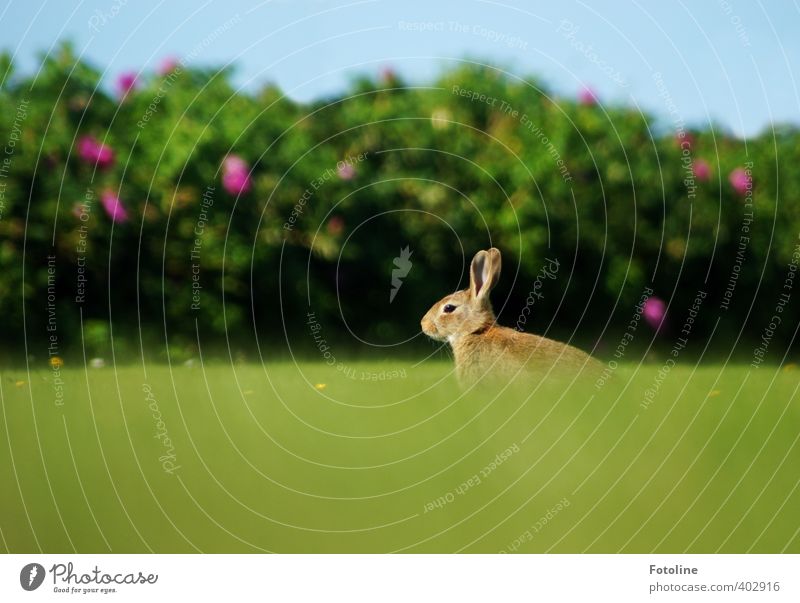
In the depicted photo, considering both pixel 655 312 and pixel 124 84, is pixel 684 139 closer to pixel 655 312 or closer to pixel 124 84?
pixel 655 312

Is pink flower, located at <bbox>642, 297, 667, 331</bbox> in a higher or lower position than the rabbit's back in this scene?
higher

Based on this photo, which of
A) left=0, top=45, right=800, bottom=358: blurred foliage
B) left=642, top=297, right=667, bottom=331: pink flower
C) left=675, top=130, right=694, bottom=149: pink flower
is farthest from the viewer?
left=642, top=297, right=667, bottom=331: pink flower

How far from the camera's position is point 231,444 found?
4633 millimetres

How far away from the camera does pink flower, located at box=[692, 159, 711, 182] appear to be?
18.9 feet

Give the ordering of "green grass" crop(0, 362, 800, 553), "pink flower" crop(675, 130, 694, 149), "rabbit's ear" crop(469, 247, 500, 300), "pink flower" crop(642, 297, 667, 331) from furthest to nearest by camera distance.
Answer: "pink flower" crop(642, 297, 667, 331)
"pink flower" crop(675, 130, 694, 149)
"rabbit's ear" crop(469, 247, 500, 300)
"green grass" crop(0, 362, 800, 553)

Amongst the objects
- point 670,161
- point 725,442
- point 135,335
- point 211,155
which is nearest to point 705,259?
point 670,161

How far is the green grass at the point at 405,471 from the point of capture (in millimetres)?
4312

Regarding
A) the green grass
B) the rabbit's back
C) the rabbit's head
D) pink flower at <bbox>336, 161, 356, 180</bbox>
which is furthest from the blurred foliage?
the green grass

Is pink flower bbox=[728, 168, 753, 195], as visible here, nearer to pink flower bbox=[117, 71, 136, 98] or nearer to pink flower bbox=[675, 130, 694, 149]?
pink flower bbox=[675, 130, 694, 149]

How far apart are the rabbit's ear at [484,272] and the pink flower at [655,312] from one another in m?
1.18

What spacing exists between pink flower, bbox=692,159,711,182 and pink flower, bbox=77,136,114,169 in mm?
3034

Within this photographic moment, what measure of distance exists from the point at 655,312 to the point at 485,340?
1.35 m

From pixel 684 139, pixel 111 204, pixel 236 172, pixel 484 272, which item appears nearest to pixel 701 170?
pixel 684 139
